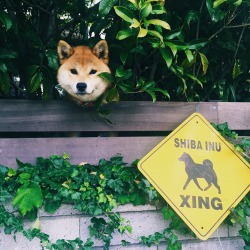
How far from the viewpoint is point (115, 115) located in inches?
89.0

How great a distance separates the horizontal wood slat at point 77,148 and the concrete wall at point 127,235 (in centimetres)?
32

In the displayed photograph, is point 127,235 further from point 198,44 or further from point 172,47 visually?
point 198,44

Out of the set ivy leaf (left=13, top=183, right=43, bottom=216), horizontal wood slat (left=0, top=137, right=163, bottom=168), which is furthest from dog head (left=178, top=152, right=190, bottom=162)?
ivy leaf (left=13, top=183, right=43, bottom=216)

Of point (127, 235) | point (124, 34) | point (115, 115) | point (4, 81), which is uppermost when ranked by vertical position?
point (124, 34)

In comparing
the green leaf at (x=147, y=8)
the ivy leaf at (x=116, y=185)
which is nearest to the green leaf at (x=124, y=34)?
the green leaf at (x=147, y=8)

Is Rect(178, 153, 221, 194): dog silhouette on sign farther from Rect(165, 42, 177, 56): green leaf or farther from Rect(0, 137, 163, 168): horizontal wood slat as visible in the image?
Rect(165, 42, 177, 56): green leaf

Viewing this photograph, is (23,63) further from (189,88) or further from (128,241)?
(128,241)

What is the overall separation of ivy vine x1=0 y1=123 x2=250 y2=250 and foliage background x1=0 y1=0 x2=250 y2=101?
0.47m

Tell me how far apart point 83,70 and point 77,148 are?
1.54ft

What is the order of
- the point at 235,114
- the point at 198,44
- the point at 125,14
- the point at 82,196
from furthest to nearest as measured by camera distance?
the point at 235,114 < the point at 198,44 < the point at 82,196 < the point at 125,14

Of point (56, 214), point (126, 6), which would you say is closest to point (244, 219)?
point (56, 214)

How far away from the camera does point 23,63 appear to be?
238cm

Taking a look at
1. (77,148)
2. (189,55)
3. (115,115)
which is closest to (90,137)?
(77,148)

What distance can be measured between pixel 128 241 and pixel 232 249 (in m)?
0.72
